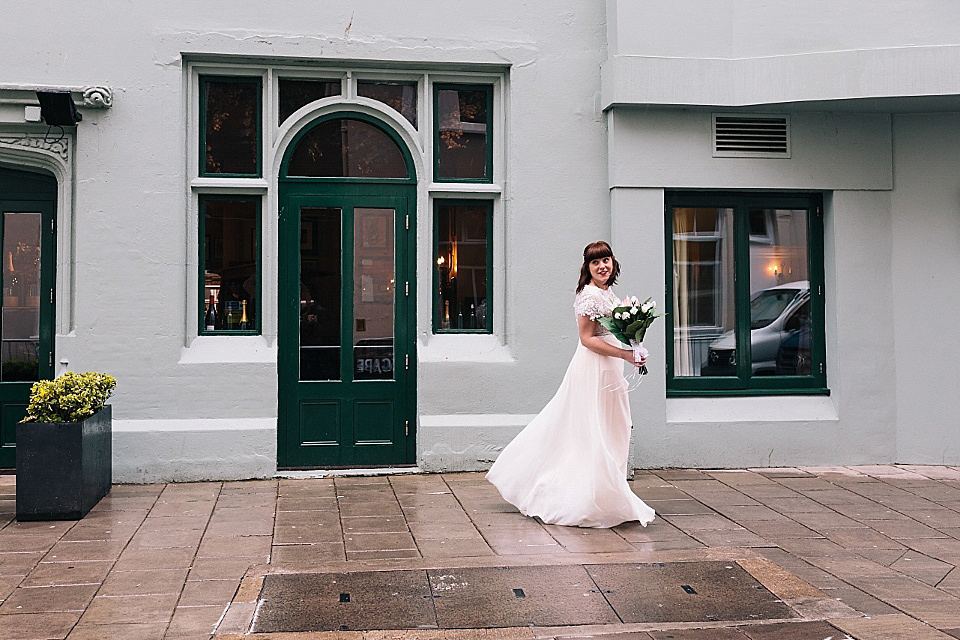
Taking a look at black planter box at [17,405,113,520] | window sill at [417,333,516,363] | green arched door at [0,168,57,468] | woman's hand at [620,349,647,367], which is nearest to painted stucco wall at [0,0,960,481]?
window sill at [417,333,516,363]

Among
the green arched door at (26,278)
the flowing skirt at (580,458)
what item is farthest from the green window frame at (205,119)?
the flowing skirt at (580,458)

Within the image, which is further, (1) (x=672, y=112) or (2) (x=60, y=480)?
(1) (x=672, y=112)

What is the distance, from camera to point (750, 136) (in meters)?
10.4

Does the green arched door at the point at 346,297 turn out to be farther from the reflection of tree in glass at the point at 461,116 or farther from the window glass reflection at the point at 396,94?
the reflection of tree in glass at the point at 461,116

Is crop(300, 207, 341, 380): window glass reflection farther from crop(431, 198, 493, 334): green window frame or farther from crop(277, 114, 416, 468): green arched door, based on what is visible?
crop(431, 198, 493, 334): green window frame

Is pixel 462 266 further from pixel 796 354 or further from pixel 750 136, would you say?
pixel 796 354

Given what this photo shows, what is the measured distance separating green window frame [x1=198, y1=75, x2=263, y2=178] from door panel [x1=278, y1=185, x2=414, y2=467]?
0.45 metres

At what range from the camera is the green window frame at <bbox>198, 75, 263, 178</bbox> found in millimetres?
9883

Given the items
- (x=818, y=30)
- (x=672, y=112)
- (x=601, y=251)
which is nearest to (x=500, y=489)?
(x=601, y=251)

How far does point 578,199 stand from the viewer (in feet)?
33.7

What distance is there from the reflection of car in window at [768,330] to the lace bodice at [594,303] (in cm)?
310

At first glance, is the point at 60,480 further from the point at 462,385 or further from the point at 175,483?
the point at 462,385

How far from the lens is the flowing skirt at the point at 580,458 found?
763cm

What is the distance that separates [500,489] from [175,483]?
3.35 m
